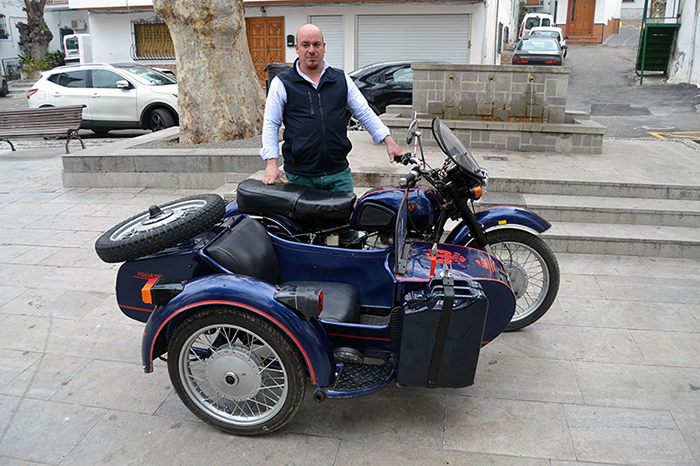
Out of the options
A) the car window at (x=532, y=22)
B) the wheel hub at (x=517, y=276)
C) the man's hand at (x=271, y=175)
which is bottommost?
the wheel hub at (x=517, y=276)

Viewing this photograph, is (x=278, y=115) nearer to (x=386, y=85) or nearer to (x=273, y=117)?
(x=273, y=117)

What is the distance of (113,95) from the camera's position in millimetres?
11953

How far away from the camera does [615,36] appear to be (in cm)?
3469

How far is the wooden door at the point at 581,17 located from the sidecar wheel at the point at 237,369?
37.0 m

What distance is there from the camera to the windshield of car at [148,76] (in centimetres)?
1210

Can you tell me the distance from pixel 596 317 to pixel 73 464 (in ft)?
11.9

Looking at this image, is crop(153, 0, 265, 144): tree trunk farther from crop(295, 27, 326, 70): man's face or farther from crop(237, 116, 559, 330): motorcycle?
crop(237, 116, 559, 330): motorcycle

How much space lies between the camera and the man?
383 cm

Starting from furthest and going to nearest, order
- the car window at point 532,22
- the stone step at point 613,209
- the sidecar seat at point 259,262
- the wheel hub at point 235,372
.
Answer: the car window at point 532,22 < the stone step at point 613,209 < the sidecar seat at point 259,262 < the wheel hub at point 235,372

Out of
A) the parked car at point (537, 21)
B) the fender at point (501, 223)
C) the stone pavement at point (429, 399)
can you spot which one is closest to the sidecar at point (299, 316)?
the stone pavement at point (429, 399)

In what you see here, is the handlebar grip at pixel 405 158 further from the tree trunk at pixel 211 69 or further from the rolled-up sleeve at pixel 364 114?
the tree trunk at pixel 211 69

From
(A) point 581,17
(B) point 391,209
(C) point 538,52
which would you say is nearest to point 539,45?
(C) point 538,52

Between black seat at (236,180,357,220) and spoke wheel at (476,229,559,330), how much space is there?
111cm

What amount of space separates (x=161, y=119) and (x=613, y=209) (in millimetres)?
9340
